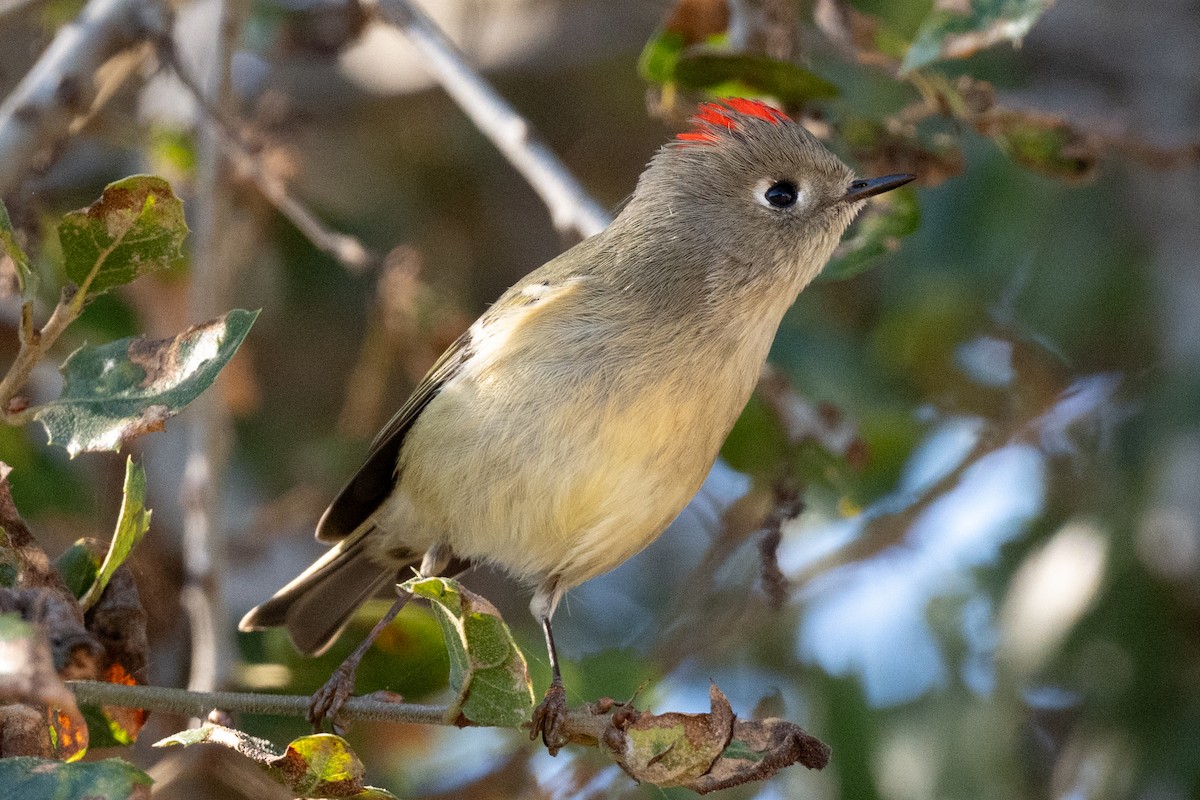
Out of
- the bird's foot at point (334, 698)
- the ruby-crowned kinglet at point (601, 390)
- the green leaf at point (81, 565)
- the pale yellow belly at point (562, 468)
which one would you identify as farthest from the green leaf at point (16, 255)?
the pale yellow belly at point (562, 468)

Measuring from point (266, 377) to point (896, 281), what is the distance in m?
1.93

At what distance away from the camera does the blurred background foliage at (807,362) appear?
100.0 inches

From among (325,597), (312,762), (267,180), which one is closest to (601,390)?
(325,597)

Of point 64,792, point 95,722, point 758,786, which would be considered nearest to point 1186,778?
point 758,786

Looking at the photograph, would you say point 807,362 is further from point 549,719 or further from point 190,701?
Answer: point 190,701

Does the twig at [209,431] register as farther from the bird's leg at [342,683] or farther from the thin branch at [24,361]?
the thin branch at [24,361]

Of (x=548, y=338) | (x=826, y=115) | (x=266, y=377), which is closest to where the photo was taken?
(x=548, y=338)

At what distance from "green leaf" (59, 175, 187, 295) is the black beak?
134 cm

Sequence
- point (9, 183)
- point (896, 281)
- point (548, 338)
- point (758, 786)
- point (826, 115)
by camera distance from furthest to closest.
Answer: point (896, 281)
point (758, 786)
point (826, 115)
point (548, 338)
point (9, 183)

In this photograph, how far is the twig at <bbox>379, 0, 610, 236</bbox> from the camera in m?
2.43

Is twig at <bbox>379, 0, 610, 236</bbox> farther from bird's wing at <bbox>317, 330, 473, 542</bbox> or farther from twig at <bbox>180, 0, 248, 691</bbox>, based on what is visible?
twig at <bbox>180, 0, 248, 691</bbox>

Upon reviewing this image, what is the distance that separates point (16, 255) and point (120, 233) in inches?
5.8

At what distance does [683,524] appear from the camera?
4109 mm

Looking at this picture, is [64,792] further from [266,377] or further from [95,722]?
[266,377]
